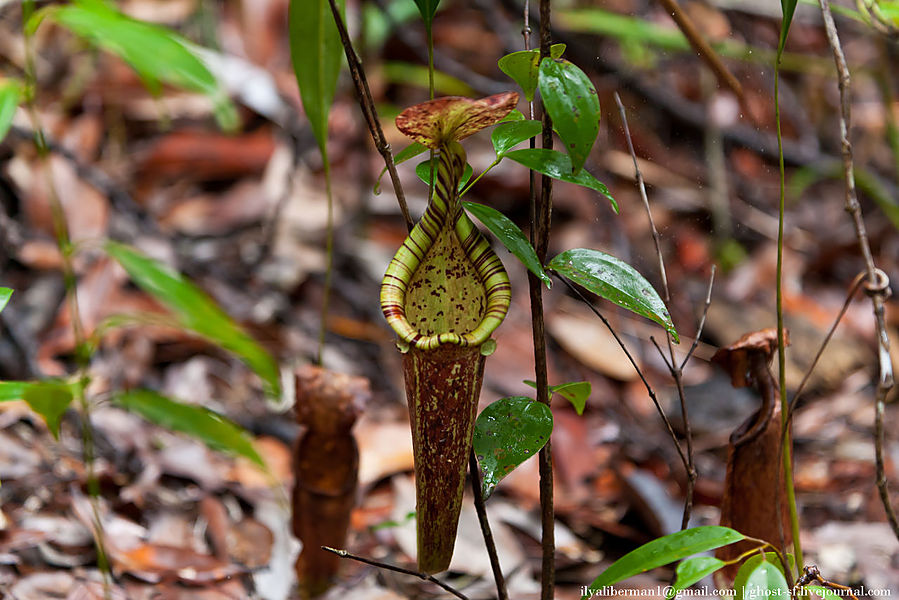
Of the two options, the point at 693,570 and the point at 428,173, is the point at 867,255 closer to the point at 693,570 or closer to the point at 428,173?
the point at 693,570

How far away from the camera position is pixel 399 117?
0.89 metres

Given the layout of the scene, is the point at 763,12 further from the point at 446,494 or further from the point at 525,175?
the point at 446,494

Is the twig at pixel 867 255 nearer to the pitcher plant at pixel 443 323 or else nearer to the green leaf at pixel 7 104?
the pitcher plant at pixel 443 323

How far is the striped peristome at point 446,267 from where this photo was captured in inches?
39.9

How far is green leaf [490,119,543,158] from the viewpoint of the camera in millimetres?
937

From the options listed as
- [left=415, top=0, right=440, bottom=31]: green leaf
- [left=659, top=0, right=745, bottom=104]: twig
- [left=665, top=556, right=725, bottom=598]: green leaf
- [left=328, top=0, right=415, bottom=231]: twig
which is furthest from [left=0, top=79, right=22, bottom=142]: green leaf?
[left=665, top=556, right=725, bottom=598]: green leaf

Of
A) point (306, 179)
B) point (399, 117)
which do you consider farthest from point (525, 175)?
point (399, 117)

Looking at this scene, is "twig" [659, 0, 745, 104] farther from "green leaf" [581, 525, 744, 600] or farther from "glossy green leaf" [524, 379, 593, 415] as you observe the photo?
"green leaf" [581, 525, 744, 600]

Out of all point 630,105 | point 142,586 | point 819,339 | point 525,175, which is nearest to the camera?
point 630,105

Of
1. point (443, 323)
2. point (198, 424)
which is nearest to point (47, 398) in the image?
point (198, 424)

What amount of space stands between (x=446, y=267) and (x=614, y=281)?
24 cm

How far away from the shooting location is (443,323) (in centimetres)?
113

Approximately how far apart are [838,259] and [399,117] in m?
3.40

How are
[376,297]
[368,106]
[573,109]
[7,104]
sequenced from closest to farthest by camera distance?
1. [573,109]
2. [368,106]
3. [7,104]
4. [376,297]
